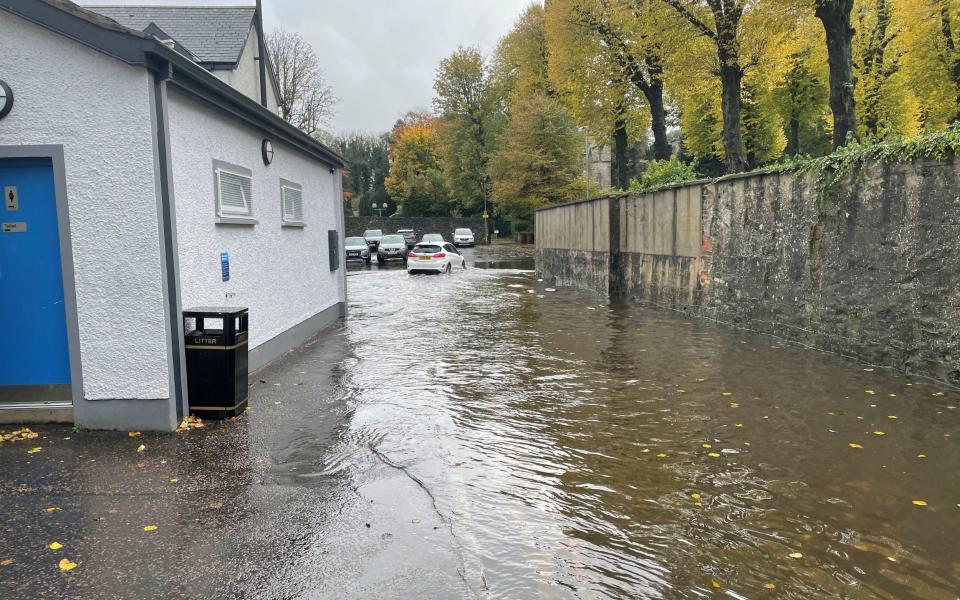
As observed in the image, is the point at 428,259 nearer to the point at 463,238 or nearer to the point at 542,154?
the point at 542,154

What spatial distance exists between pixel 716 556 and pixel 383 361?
6264 millimetres

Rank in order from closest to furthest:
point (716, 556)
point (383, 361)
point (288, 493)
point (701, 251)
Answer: point (716, 556) < point (288, 493) < point (383, 361) < point (701, 251)

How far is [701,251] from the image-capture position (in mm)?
12477

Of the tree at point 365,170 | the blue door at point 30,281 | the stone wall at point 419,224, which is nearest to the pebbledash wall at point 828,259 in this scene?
the blue door at point 30,281

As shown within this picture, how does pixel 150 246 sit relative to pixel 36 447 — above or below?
above

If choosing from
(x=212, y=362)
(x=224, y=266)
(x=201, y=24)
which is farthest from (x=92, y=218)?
(x=201, y=24)

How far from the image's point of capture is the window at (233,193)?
732 centimetres

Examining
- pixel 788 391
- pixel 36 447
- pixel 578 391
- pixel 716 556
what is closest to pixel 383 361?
pixel 578 391

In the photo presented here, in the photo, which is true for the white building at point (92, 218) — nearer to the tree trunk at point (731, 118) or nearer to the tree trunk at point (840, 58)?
the tree trunk at point (840, 58)

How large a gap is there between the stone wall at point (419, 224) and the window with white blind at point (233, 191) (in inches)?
2310

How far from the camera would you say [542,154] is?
43.7 metres

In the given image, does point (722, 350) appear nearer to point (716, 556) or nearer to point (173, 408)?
point (716, 556)

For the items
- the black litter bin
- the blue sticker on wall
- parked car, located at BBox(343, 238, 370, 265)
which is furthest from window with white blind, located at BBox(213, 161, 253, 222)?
parked car, located at BBox(343, 238, 370, 265)

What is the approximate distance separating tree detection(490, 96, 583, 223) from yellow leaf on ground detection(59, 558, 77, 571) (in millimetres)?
41260
